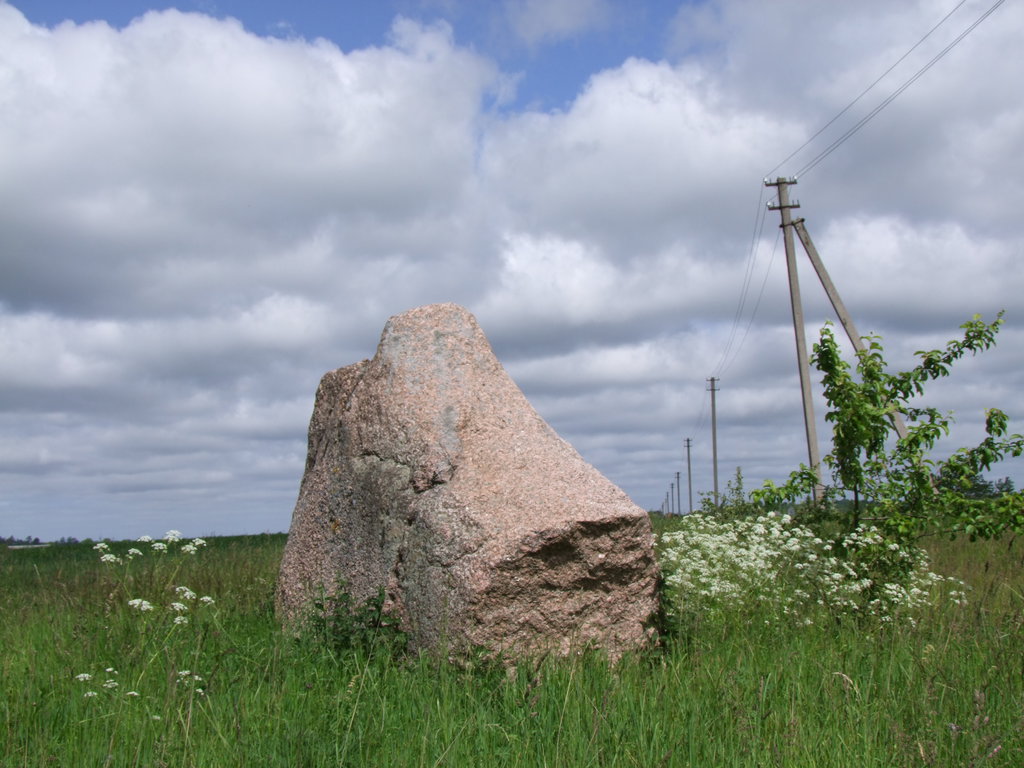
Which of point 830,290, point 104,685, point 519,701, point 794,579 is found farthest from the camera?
point 830,290

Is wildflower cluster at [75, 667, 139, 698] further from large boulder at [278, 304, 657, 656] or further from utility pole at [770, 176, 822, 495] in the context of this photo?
utility pole at [770, 176, 822, 495]

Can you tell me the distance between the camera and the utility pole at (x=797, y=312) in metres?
17.4

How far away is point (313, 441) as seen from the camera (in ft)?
25.5

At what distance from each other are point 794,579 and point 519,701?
4.16 metres

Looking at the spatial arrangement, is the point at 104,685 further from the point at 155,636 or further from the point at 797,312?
the point at 797,312

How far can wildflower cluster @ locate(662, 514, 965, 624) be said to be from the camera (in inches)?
262

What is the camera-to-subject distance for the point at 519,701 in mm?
4414

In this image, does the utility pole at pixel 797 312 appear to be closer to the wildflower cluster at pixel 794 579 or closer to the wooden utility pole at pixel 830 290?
the wooden utility pole at pixel 830 290

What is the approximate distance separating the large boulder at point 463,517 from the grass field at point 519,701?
0.30 m

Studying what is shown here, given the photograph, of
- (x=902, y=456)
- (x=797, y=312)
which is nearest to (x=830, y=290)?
(x=797, y=312)

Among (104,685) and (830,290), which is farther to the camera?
(830,290)

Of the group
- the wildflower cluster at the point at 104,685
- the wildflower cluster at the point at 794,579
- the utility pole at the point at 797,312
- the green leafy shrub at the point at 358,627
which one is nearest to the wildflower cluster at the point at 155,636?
the wildflower cluster at the point at 104,685

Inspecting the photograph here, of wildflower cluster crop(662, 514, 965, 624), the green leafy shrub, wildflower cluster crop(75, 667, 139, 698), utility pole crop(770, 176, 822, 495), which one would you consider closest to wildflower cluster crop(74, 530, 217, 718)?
wildflower cluster crop(75, 667, 139, 698)

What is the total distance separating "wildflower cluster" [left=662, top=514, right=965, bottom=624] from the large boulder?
38.9 inches
